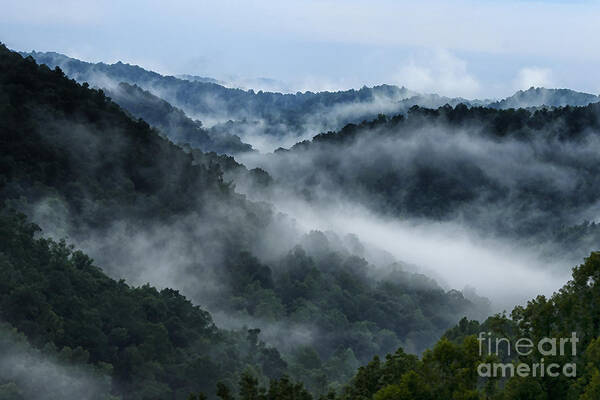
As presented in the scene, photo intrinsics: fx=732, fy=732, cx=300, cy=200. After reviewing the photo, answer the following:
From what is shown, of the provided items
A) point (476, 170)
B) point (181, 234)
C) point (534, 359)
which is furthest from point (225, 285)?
point (476, 170)

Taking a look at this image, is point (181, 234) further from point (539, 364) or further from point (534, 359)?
point (539, 364)

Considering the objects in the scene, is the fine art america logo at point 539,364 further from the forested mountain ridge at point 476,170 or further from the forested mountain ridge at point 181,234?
the forested mountain ridge at point 476,170

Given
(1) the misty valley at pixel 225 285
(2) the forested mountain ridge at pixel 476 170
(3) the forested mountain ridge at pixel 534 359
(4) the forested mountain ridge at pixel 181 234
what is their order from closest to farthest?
(3) the forested mountain ridge at pixel 534 359 → (1) the misty valley at pixel 225 285 → (4) the forested mountain ridge at pixel 181 234 → (2) the forested mountain ridge at pixel 476 170

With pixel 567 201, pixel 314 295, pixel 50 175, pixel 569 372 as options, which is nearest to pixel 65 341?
pixel 50 175

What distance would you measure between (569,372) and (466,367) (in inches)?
131

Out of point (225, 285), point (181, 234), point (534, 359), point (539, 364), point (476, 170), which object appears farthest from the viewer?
point (476, 170)

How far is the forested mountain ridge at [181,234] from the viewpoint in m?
65.7

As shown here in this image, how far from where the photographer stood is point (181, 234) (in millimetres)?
80688

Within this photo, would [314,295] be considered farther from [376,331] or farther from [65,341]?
[65,341]

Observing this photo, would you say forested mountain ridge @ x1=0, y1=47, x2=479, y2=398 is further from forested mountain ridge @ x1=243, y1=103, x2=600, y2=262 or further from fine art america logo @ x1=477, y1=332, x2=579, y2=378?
forested mountain ridge @ x1=243, y1=103, x2=600, y2=262

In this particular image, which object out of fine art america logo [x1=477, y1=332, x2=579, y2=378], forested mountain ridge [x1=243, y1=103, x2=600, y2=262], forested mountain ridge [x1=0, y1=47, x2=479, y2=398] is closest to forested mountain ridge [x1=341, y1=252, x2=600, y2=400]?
fine art america logo [x1=477, y1=332, x2=579, y2=378]

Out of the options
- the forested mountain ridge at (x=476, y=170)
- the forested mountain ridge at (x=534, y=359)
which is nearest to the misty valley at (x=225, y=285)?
the forested mountain ridge at (x=534, y=359)

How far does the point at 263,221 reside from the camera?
98375mm

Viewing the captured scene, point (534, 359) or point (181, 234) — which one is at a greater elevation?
point (181, 234)
